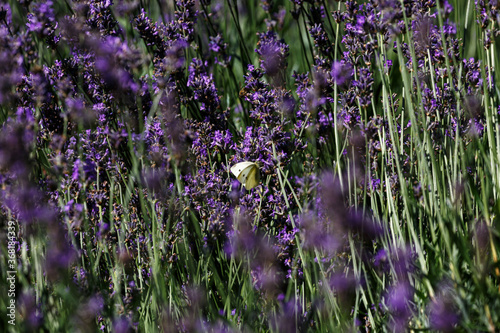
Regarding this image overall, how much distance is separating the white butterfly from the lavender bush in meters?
0.06

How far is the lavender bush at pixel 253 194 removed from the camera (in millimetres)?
1331

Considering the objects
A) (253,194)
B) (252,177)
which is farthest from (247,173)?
(253,194)

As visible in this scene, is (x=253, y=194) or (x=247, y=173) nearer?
(x=247, y=173)

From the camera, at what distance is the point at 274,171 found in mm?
1962

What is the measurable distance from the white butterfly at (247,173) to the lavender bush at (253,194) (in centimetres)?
6

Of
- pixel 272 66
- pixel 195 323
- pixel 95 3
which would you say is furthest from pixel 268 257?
pixel 95 3

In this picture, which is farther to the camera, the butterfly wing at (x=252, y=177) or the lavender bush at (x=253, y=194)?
Result: the butterfly wing at (x=252, y=177)

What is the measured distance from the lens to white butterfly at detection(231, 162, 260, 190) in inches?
73.8

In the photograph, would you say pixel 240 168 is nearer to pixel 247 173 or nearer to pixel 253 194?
pixel 247 173

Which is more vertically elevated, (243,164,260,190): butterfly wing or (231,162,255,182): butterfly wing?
(231,162,255,182): butterfly wing

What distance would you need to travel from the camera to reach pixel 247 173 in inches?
74.5

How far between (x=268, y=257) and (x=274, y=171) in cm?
69

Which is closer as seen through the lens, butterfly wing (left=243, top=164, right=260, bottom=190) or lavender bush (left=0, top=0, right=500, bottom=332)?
lavender bush (left=0, top=0, right=500, bottom=332)

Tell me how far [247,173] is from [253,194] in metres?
0.18
